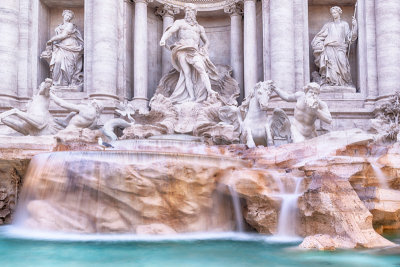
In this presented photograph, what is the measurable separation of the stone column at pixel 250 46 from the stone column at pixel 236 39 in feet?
2.85

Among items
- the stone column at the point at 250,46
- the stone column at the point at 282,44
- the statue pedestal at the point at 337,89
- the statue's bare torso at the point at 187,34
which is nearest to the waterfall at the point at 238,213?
the stone column at the point at 282,44

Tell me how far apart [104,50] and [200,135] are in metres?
4.41

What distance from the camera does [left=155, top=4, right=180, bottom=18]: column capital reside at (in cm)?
1582

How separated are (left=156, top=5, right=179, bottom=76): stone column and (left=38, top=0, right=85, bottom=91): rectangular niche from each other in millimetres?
2885

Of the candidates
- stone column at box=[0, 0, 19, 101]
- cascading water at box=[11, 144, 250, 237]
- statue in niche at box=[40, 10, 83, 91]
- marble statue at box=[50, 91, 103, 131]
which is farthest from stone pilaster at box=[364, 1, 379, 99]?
stone column at box=[0, 0, 19, 101]

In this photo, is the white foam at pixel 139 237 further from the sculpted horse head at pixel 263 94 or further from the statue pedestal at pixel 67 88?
the statue pedestal at pixel 67 88

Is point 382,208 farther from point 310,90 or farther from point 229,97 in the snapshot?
point 229,97

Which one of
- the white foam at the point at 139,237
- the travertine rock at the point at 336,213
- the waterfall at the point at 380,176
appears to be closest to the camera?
the travertine rock at the point at 336,213

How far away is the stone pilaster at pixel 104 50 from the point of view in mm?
13688

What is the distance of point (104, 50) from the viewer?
13812 millimetres

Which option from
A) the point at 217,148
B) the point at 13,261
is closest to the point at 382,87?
the point at 217,148

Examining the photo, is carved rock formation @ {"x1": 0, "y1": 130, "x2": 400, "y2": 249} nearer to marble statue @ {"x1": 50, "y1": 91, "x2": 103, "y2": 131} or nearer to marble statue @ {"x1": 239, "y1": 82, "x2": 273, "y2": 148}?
marble statue @ {"x1": 239, "y1": 82, "x2": 273, "y2": 148}

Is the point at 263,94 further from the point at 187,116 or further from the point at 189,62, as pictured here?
the point at 189,62

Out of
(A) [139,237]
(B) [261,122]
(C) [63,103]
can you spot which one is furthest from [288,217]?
(C) [63,103]
